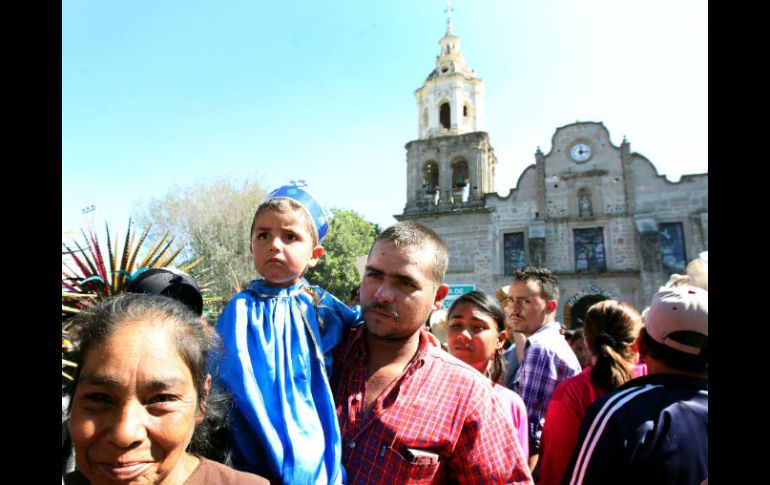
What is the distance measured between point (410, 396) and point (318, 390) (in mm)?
358

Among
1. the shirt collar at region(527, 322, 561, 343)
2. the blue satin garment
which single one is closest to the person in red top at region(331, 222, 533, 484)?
the blue satin garment

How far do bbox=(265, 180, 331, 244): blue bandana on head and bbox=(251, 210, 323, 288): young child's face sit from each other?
0.08 metres

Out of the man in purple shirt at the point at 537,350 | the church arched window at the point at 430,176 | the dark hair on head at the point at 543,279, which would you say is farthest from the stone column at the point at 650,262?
the man in purple shirt at the point at 537,350

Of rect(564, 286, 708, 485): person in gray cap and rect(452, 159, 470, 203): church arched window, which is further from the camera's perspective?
rect(452, 159, 470, 203): church arched window

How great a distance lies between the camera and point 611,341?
3.07 meters

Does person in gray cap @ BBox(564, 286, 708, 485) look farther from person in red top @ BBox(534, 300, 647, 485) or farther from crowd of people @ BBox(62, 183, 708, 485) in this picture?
person in red top @ BBox(534, 300, 647, 485)

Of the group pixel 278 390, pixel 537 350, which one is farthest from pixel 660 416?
pixel 537 350

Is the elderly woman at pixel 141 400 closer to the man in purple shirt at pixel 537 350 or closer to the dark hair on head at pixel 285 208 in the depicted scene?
the dark hair on head at pixel 285 208

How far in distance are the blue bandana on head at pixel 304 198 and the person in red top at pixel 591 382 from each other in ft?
5.92

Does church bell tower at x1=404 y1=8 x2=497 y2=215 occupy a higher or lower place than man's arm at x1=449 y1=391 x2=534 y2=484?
higher

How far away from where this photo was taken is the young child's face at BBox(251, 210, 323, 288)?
6.46ft

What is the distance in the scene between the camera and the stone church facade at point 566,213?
22953 mm

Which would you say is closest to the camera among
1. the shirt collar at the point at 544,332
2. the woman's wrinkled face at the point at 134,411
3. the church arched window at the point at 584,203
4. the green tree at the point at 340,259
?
the woman's wrinkled face at the point at 134,411
